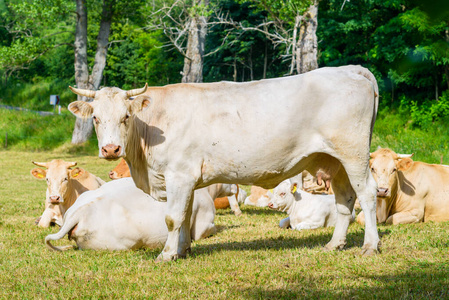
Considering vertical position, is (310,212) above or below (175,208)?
below

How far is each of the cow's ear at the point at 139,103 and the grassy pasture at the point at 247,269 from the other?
5.45ft

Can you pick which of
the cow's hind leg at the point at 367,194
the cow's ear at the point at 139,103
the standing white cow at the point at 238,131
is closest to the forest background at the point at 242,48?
the standing white cow at the point at 238,131

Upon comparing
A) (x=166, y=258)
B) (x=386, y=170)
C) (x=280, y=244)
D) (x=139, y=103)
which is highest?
(x=139, y=103)

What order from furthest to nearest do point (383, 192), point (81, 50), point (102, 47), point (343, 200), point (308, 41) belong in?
point (102, 47), point (81, 50), point (308, 41), point (383, 192), point (343, 200)

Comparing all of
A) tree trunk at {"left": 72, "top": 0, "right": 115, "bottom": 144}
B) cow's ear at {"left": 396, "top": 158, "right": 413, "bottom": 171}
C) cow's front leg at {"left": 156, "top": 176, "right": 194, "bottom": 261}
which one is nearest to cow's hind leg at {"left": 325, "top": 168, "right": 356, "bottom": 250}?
cow's front leg at {"left": 156, "top": 176, "right": 194, "bottom": 261}

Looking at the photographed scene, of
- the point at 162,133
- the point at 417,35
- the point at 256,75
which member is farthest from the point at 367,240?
the point at 256,75

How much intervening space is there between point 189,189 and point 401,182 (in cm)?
447

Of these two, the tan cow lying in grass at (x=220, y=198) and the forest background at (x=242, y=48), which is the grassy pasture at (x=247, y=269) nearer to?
the forest background at (x=242, y=48)

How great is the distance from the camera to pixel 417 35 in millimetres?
1650

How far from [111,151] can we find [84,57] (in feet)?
72.8

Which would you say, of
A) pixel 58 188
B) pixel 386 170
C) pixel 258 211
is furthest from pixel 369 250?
pixel 258 211

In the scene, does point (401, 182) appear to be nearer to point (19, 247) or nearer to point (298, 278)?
point (298, 278)

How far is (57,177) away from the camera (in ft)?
29.8

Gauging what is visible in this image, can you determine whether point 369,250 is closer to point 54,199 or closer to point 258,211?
point 54,199
